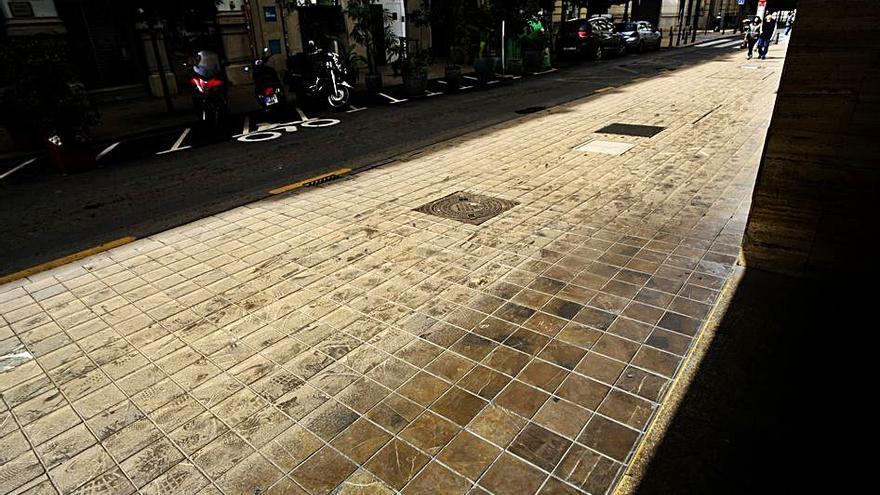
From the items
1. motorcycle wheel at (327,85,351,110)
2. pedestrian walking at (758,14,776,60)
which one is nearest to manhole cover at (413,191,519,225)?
motorcycle wheel at (327,85,351,110)

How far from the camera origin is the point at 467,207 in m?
6.62

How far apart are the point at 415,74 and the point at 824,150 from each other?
47.4ft

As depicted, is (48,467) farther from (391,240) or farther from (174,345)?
(391,240)

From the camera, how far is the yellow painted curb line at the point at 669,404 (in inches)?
105

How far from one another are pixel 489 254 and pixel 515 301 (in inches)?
38.6

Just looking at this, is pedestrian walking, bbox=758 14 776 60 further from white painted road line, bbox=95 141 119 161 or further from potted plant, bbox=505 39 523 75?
white painted road line, bbox=95 141 119 161

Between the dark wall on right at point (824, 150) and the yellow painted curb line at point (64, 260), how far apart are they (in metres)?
6.94

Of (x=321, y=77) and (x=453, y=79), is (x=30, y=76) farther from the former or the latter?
(x=453, y=79)

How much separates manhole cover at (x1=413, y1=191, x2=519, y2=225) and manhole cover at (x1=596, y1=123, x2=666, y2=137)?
4.88 meters

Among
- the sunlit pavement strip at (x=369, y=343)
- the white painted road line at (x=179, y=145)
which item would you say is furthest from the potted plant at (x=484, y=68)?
the sunlit pavement strip at (x=369, y=343)

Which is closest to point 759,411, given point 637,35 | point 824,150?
point 824,150

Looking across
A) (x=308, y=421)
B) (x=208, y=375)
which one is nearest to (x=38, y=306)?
(x=208, y=375)

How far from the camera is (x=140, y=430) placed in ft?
10.3

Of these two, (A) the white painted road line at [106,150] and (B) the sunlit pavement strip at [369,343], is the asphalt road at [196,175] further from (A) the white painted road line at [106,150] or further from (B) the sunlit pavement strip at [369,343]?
(B) the sunlit pavement strip at [369,343]
